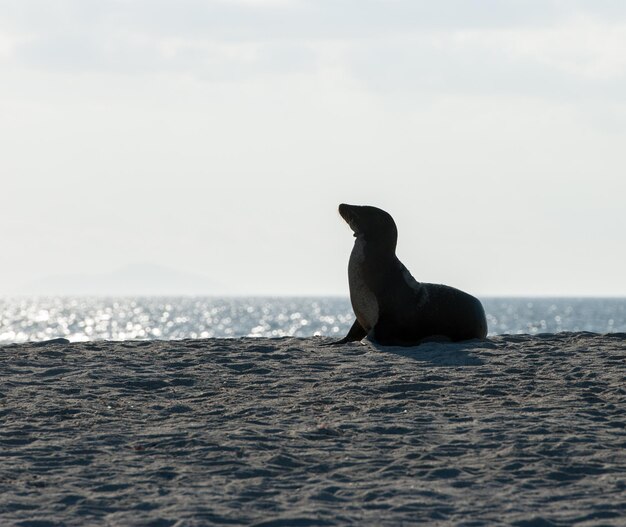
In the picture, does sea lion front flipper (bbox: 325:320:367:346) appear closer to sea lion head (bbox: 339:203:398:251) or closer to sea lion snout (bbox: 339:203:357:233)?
sea lion head (bbox: 339:203:398:251)

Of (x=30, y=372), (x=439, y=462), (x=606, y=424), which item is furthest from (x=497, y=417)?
(x=30, y=372)

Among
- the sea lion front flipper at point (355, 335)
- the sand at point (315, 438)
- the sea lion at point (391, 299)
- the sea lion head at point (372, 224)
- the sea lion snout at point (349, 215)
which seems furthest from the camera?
the sea lion snout at point (349, 215)

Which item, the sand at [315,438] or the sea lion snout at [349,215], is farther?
the sea lion snout at [349,215]

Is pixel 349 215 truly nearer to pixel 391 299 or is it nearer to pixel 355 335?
pixel 391 299

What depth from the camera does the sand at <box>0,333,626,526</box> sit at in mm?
6906

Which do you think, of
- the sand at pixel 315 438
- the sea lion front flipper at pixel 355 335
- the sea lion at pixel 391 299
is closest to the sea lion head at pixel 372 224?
the sea lion at pixel 391 299

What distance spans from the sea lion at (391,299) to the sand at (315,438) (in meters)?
1.16

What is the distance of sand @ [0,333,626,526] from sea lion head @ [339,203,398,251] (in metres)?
2.22

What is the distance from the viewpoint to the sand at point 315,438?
6.91m

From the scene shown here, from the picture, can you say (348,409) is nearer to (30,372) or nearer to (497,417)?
(497,417)

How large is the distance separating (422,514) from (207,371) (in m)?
5.76

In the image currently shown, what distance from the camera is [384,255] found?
15281 millimetres

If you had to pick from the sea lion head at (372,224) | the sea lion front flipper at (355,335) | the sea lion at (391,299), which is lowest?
the sea lion front flipper at (355,335)

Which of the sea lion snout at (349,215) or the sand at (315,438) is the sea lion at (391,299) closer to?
the sea lion snout at (349,215)
